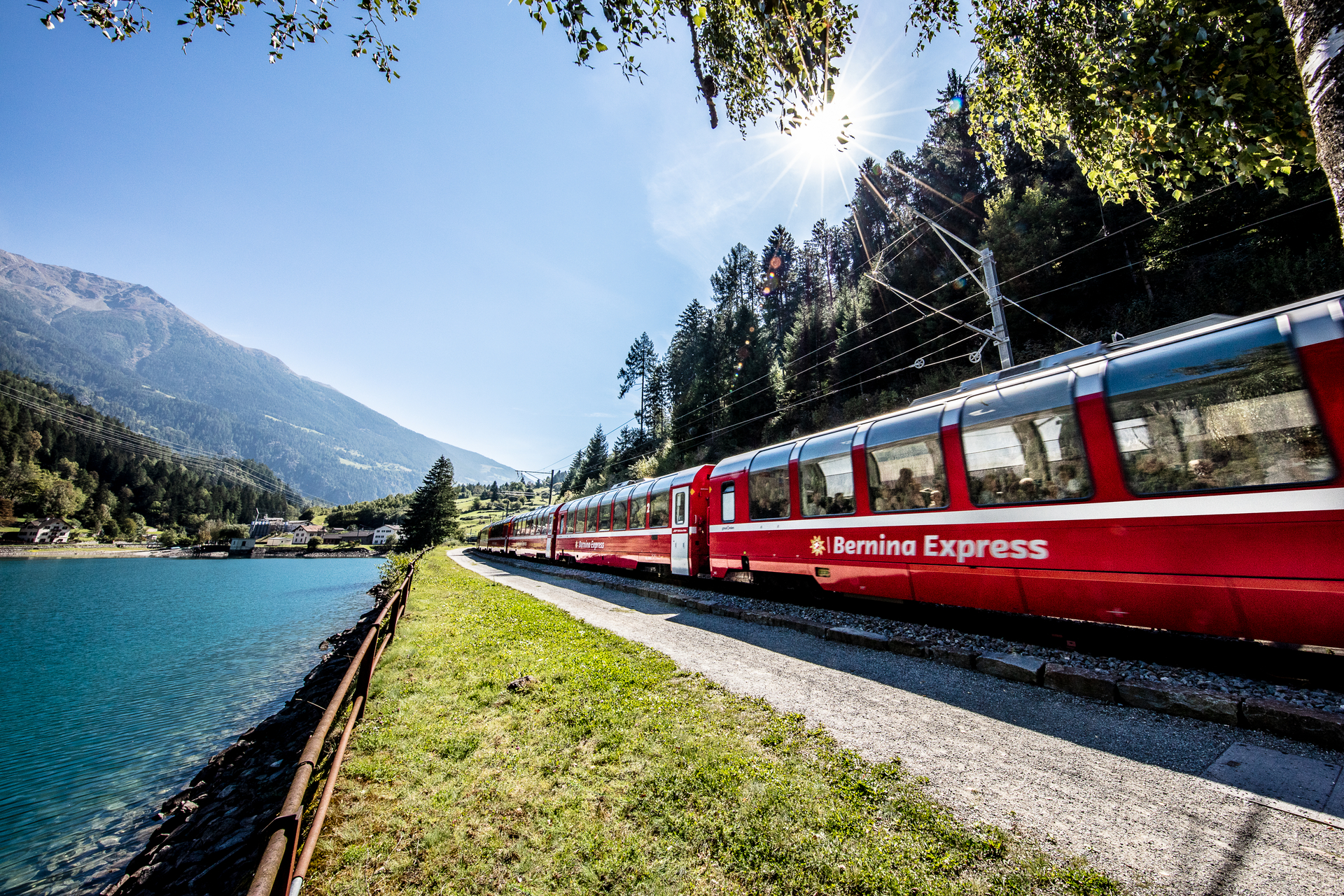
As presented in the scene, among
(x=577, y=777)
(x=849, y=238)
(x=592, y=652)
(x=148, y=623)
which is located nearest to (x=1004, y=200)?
(x=849, y=238)

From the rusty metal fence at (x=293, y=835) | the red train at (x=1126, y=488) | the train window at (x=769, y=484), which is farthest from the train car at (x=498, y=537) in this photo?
the rusty metal fence at (x=293, y=835)

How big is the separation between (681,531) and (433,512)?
191ft

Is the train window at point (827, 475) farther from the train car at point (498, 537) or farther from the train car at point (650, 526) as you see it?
the train car at point (498, 537)

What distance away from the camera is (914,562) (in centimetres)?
722

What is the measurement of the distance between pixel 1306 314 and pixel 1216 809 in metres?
4.36

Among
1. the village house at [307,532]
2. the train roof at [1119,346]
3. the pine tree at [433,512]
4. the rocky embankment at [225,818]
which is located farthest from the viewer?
the village house at [307,532]

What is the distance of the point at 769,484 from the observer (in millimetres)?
10766

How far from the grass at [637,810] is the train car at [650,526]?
347 inches

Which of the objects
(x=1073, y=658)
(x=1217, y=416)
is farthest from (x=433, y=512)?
(x=1217, y=416)

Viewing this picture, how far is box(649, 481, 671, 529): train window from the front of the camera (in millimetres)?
15289

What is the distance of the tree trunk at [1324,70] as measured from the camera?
254cm

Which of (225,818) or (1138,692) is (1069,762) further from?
(225,818)

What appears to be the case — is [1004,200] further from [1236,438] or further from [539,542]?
[539,542]

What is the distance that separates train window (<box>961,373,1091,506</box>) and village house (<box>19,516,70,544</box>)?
121 meters
